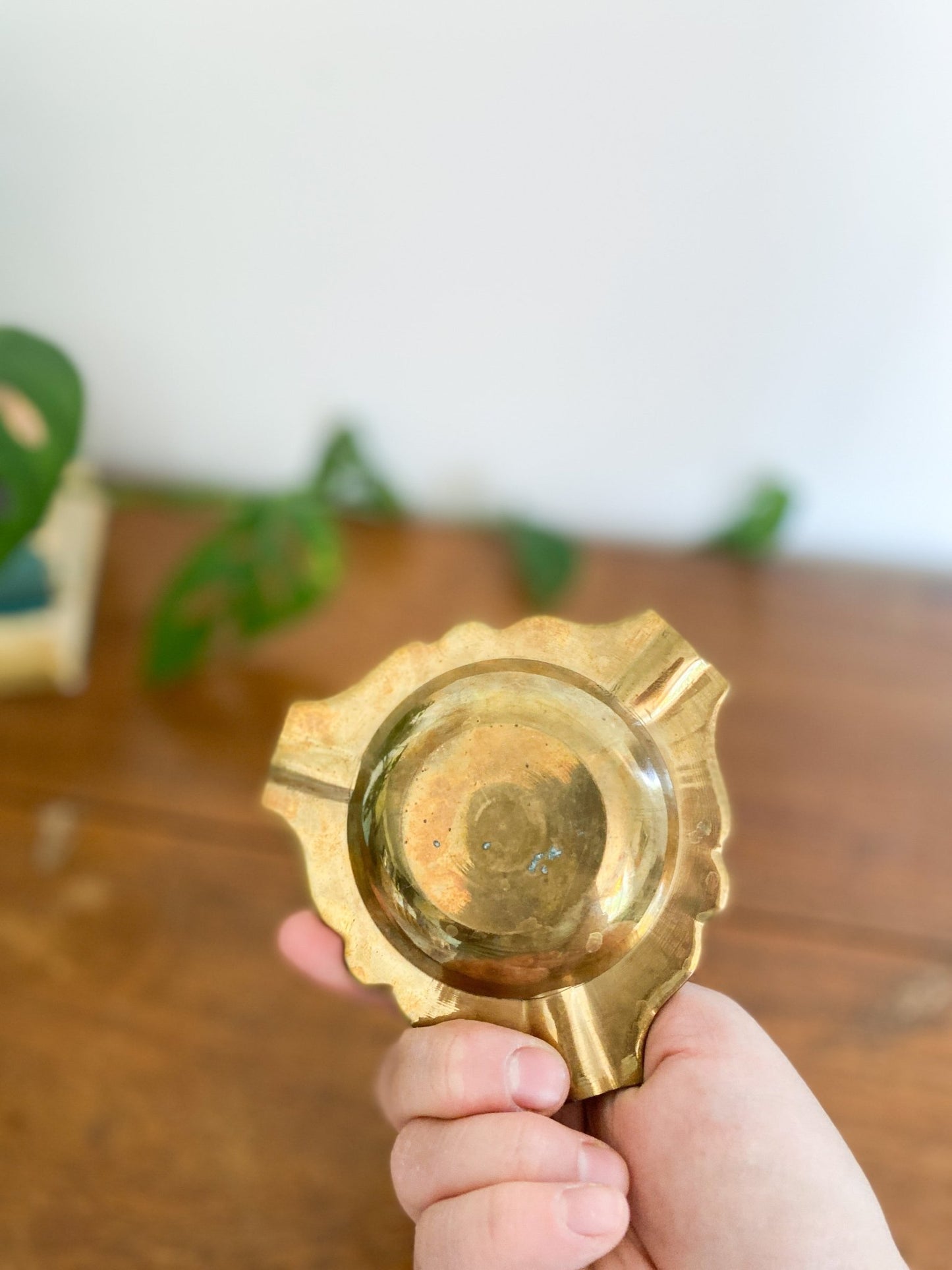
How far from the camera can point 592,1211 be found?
0.31m

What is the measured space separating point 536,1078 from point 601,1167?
4cm

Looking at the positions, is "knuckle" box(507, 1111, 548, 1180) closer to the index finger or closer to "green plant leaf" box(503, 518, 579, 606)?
the index finger

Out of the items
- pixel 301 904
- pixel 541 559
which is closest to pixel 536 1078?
pixel 301 904

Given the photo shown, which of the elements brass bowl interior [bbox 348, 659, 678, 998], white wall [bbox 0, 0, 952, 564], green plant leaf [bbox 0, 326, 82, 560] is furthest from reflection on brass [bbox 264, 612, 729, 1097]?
white wall [bbox 0, 0, 952, 564]

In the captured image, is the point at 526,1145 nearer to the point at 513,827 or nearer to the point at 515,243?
the point at 513,827

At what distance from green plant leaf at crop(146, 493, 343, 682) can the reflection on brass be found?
0.65 ft

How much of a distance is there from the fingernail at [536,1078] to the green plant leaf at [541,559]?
0.33m

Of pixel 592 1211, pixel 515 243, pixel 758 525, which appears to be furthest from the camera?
pixel 758 525

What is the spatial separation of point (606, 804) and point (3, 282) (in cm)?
43

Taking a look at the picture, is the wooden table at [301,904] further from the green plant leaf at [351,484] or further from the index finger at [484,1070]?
the index finger at [484,1070]

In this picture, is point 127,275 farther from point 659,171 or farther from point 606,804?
point 606,804

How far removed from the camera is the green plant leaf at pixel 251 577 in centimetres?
52

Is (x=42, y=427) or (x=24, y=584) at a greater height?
(x=42, y=427)

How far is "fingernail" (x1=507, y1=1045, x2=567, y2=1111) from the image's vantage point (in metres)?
0.32
